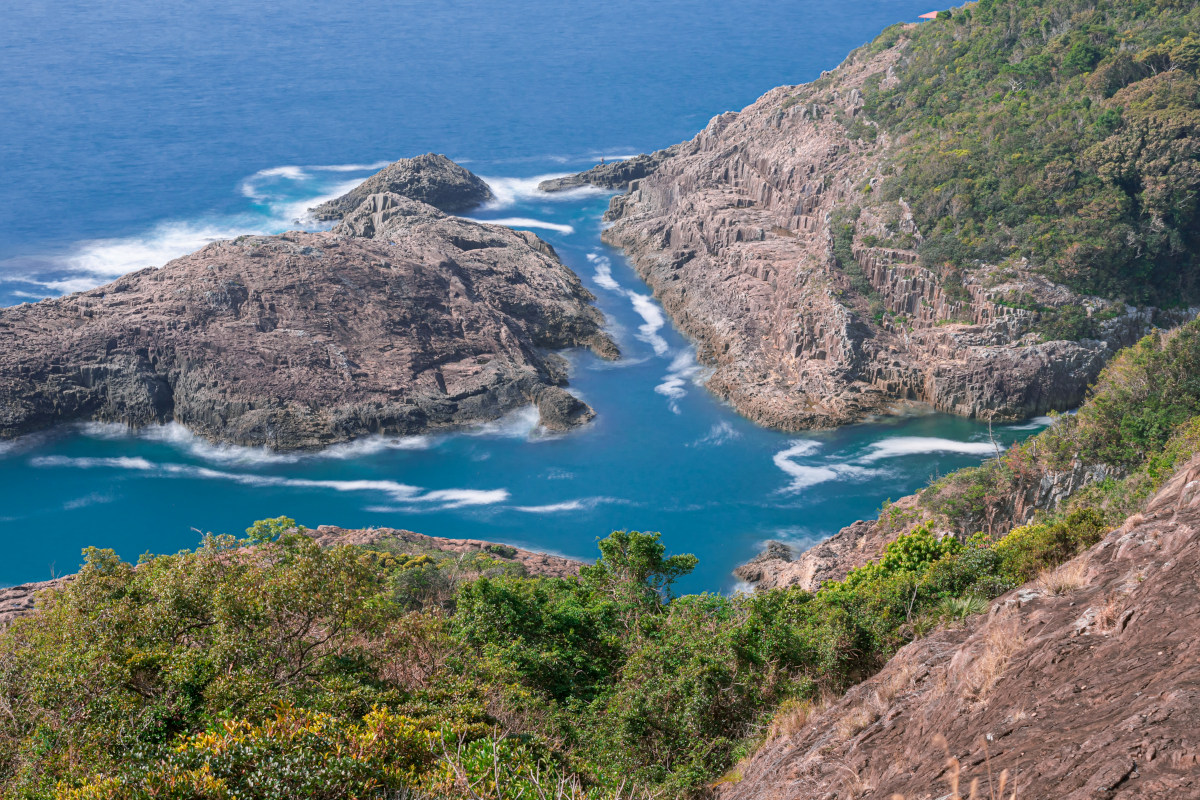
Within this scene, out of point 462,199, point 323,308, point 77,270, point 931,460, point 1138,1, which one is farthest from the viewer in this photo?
point 462,199

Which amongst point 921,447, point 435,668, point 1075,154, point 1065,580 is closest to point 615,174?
point 1075,154

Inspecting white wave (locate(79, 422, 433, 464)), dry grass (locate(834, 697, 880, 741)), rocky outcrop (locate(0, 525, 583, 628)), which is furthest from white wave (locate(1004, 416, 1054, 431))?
dry grass (locate(834, 697, 880, 741))

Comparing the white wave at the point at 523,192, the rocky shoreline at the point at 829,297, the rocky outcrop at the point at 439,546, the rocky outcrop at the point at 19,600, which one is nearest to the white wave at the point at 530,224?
the white wave at the point at 523,192

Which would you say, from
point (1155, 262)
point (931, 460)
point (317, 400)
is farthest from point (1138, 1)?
point (317, 400)

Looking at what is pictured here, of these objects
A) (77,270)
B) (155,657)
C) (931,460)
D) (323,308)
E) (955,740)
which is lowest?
(931,460)

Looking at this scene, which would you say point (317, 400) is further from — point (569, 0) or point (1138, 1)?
point (569, 0)
